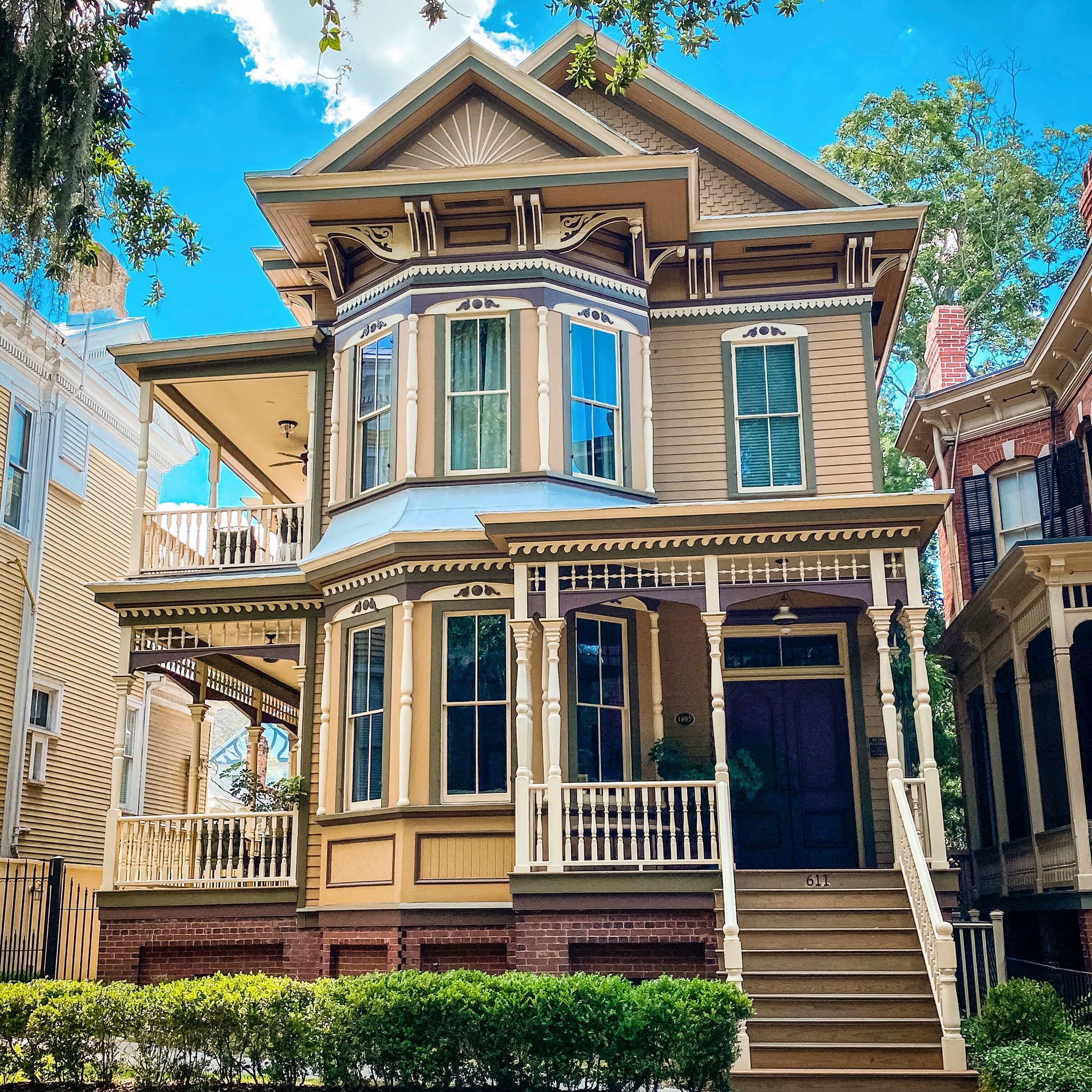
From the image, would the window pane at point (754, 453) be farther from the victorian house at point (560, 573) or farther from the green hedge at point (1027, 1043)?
the green hedge at point (1027, 1043)

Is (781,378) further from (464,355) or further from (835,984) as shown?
(835,984)

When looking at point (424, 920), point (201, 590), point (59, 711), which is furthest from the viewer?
point (59, 711)

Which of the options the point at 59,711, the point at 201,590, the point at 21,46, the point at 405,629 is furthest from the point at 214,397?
the point at 21,46

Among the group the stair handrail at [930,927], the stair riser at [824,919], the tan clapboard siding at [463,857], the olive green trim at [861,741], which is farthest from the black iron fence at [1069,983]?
the tan clapboard siding at [463,857]

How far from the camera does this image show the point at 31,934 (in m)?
18.9

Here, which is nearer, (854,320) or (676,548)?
(676,548)

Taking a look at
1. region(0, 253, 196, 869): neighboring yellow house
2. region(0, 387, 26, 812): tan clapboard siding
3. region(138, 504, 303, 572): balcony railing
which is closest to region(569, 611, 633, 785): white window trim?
region(138, 504, 303, 572): balcony railing

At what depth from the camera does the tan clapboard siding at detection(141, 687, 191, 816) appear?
2609cm

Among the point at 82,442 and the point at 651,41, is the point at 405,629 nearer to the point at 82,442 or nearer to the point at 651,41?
the point at 651,41

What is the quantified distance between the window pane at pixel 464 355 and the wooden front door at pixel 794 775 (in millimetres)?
4720

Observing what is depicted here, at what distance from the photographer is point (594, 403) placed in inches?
618

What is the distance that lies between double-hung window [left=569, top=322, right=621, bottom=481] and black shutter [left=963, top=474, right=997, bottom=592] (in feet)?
24.3

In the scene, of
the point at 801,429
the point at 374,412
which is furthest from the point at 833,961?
the point at 374,412

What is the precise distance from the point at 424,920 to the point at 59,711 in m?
10.9
